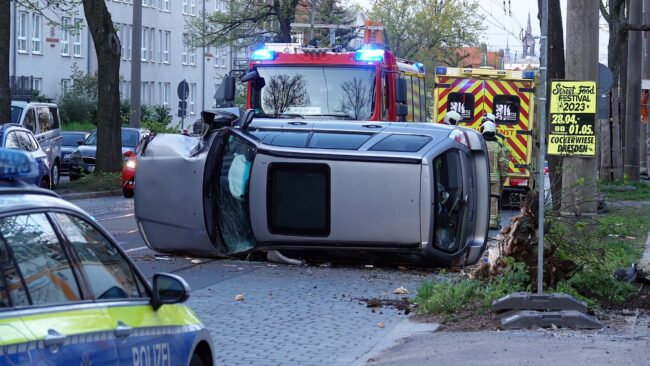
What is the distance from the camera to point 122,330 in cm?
507

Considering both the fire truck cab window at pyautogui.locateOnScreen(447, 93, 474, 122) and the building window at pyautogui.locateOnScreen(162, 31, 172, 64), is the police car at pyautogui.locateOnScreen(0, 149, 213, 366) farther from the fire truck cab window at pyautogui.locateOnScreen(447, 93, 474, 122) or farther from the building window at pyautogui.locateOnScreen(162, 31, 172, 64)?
the building window at pyautogui.locateOnScreen(162, 31, 172, 64)

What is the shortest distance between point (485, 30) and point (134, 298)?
68803mm

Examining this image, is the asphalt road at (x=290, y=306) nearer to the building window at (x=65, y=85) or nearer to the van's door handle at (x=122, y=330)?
the van's door handle at (x=122, y=330)

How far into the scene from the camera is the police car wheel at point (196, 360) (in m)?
6.02

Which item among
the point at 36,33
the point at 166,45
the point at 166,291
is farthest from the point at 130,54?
the point at 166,291

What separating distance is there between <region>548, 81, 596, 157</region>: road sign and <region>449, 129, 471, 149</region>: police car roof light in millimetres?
3216

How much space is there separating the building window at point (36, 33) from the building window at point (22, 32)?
2.56 feet

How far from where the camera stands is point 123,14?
227 ft

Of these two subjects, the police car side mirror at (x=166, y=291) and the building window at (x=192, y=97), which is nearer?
the police car side mirror at (x=166, y=291)

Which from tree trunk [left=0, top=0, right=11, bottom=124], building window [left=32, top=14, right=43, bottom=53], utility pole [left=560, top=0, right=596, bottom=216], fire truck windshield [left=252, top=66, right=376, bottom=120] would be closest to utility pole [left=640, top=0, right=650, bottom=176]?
tree trunk [left=0, top=0, right=11, bottom=124]

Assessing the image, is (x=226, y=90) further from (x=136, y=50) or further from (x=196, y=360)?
(x=136, y=50)

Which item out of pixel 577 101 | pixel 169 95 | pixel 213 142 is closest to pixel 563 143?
pixel 577 101

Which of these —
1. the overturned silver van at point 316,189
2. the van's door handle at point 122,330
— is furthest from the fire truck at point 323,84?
the van's door handle at point 122,330

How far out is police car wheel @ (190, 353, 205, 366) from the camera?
6.02m
